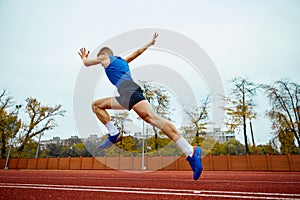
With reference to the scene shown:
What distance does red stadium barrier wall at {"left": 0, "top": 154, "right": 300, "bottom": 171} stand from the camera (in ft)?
71.0

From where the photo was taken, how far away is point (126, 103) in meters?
3.49

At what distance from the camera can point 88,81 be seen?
7.68 meters

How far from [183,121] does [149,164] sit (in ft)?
21.9

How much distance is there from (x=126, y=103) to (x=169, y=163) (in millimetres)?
23096

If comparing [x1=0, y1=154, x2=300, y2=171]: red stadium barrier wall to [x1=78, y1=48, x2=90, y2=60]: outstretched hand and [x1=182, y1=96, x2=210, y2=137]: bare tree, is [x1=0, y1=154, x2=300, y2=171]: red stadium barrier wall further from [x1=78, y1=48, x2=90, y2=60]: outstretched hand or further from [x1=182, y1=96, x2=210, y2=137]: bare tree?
[x1=78, y1=48, x2=90, y2=60]: outstretched hand

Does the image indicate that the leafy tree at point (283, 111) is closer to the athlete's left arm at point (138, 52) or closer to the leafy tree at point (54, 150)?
the athlete's left arm at point (138, 52)

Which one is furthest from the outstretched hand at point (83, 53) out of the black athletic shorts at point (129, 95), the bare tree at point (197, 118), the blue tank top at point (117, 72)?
the bare tree at point (197, 118)

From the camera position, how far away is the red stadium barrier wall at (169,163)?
21.6 m

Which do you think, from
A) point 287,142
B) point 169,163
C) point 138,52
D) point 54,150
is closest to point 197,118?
point 169,163

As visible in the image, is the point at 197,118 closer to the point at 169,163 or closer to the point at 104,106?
the point at 169,163

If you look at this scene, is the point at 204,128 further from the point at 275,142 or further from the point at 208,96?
the point at 275,142

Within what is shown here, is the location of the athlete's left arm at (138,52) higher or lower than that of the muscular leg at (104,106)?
higher

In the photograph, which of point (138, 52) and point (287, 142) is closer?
point (138, 52)

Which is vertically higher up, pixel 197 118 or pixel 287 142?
pixel 197 118
